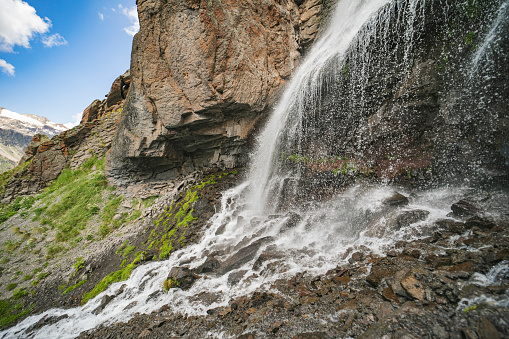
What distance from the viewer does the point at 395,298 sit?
3.58m

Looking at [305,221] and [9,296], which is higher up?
[305,221]

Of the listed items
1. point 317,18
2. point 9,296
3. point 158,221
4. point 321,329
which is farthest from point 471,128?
point 9,296

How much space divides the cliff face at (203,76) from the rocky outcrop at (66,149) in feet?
19.4

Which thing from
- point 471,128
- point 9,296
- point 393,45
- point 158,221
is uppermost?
point 393,45

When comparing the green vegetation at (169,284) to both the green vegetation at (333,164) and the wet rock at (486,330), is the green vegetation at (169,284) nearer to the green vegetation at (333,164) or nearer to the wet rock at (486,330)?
the wet rock at (486,330)

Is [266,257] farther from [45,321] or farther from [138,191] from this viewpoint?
[138,191]

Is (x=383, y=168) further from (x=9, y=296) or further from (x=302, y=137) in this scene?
(x=9, y=296)

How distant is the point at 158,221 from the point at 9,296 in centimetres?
683

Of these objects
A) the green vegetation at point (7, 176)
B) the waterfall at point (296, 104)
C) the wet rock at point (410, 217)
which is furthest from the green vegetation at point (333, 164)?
the green vegetation at point (7, 176)

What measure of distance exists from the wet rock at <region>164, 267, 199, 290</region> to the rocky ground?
2.83ft

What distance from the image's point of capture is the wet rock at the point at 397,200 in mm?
7004

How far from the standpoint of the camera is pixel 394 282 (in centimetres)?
388

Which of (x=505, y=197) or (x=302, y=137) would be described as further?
(x=302, y=137)

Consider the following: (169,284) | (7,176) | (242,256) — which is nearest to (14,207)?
(7,176)
